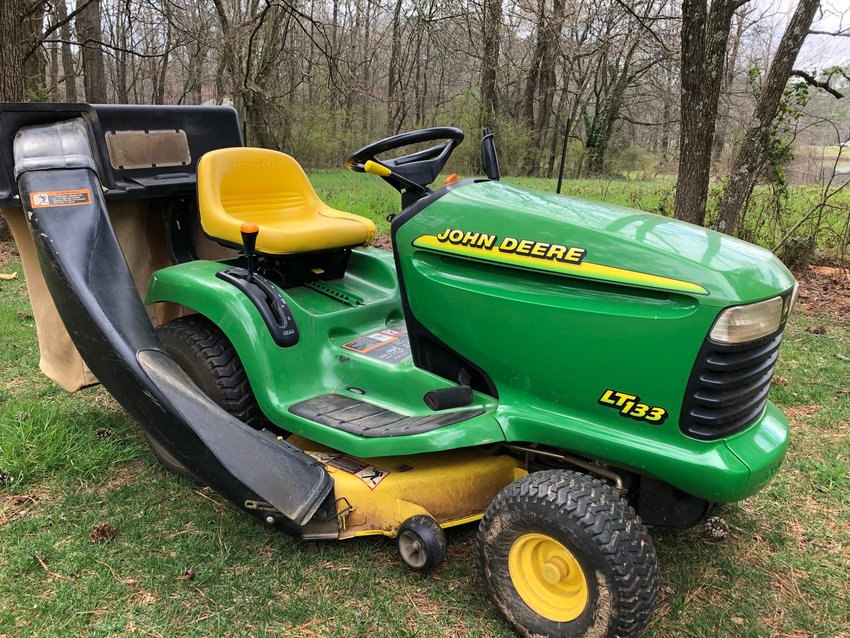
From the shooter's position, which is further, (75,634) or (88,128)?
(88,128)

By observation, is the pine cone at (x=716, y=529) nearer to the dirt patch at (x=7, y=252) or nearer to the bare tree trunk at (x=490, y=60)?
the dirt patch at (x=7, y=252)

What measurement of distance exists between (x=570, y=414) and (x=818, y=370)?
284 cm

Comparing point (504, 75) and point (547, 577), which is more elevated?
point (504, 75)

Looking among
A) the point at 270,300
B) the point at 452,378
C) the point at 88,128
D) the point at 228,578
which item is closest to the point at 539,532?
the point at 452,378

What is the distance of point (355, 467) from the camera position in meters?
2.29

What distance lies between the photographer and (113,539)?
237 centimetres

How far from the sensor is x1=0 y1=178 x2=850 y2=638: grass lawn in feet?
6.60

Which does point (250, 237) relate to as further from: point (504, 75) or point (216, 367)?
point (504, 75)

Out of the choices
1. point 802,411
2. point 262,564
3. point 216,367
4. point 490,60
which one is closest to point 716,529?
point 802,411

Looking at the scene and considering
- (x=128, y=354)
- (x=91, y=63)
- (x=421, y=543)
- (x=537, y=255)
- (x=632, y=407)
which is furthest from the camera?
(x=91, y=63)

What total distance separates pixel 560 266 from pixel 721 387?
21.5 inches

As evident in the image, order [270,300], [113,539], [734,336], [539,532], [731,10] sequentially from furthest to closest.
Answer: [731,10] < [270,300] < [113,539] < [539,532] < [734,336]

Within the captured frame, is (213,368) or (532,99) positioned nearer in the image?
(213,368)

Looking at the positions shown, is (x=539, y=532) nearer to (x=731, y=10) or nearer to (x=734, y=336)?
(x=734, y=336)
